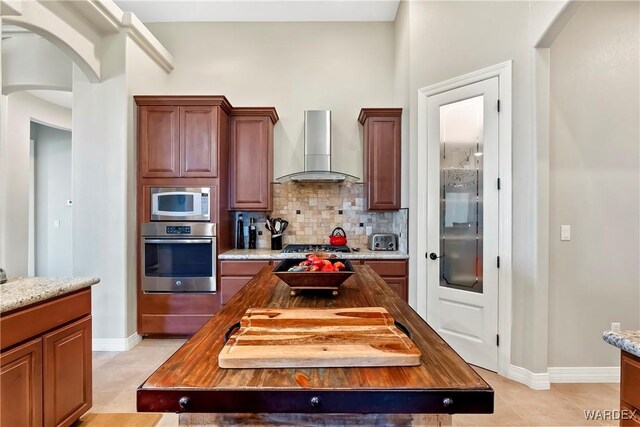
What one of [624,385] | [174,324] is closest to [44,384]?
[174,324]

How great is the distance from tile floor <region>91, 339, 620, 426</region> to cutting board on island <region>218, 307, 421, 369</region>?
157 centimetres

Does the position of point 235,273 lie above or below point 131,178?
below

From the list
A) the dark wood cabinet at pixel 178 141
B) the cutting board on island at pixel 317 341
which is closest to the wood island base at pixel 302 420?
the cutting board on island at pixel 317 341

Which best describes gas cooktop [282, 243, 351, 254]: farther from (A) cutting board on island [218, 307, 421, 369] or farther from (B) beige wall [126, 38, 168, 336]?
(A) cutting board on island [218, 307, 421, 369]

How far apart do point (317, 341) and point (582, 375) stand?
279cm

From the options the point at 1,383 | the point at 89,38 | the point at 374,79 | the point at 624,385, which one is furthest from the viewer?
the point at 374,79

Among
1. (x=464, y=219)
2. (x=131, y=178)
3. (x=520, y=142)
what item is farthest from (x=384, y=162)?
(x=131, y=178)

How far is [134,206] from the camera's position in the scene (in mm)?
3311

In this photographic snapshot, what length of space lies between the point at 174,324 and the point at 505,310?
3122 millimetres

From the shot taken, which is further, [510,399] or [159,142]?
[159,142]

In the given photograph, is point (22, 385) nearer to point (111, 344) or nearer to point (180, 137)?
point (111, 344)

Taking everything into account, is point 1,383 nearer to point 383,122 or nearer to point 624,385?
point 624,385

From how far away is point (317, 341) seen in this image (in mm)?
940

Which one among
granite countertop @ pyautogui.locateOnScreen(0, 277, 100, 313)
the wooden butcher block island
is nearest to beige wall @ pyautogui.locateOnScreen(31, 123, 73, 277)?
granite countertop @ pyautogui.locateOnScreen(0, 277, 100, 313)
